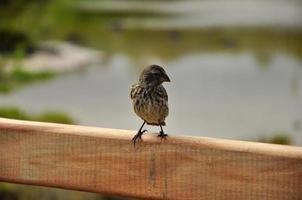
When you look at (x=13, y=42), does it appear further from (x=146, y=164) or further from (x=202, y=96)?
(x=146, y=164)

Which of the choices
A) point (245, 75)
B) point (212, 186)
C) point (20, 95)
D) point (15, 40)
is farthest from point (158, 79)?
point (15, 40)

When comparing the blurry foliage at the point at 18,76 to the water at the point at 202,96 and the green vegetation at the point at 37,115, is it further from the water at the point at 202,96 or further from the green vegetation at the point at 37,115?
the green vegetation at the point at 37,115

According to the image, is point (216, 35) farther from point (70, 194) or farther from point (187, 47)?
point (70, 194)

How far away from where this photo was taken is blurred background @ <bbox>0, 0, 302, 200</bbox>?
10984 millimetres

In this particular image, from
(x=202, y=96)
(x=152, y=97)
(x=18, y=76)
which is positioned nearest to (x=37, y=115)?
(x=202, y=96)

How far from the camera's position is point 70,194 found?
6.44 metres

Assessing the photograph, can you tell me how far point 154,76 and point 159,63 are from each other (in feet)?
41.7

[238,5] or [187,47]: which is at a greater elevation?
[238,5]

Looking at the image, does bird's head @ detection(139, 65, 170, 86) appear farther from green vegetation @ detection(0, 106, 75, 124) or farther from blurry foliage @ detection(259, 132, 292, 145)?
green vegetation @ detection(0, 106, 75, 124)

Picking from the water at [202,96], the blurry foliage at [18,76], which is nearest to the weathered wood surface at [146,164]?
the water at [202,96]

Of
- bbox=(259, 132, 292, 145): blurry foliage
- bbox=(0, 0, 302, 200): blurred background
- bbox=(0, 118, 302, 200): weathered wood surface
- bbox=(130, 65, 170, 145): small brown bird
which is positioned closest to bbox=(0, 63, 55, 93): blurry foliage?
bbox=(0, 0, 302, 200): blurred background

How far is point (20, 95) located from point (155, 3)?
16.4 m

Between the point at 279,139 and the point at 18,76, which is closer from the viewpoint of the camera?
the point at 279,139

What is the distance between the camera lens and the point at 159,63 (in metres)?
15.7
